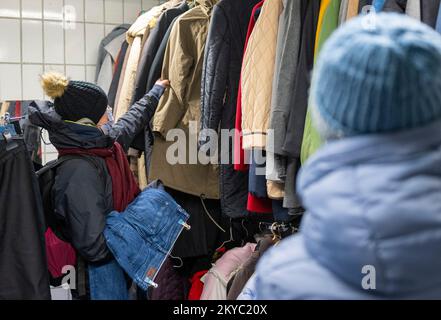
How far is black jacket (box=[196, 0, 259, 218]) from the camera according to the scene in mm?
1927

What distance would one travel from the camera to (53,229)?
1.69m

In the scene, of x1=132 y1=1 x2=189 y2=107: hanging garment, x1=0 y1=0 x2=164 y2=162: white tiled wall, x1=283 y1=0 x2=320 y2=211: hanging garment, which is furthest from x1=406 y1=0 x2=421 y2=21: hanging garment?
x1=0 y1=0 x2=164 y2=162: white tiled wall

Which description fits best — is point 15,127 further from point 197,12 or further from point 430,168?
point 430,168

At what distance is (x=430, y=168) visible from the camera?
0.62 metres

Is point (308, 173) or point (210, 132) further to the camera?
point (210, 132)

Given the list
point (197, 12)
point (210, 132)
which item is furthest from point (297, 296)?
point (197, 12)

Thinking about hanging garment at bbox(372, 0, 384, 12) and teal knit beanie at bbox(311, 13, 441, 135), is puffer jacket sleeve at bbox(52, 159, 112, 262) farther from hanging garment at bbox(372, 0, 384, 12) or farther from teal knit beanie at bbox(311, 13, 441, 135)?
teal knit beanie at bbox(311, 13, 441, 135)

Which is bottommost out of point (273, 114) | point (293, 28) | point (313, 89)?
point (273, 114)

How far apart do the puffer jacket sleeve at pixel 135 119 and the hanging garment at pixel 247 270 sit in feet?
2.06

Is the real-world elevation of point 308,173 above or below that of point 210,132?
above

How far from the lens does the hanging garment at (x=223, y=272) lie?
1.99 meters

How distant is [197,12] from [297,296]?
1.69 metres

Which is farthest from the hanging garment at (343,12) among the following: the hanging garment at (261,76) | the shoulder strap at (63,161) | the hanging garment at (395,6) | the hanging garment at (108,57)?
the hanging garment at (108,57)
